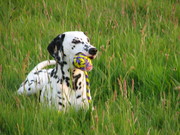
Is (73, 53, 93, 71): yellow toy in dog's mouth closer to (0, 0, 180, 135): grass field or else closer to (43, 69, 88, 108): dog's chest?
(43, 69, 88, 108): dog's chest

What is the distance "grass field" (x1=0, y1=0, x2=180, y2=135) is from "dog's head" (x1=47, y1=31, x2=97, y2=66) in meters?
0.35

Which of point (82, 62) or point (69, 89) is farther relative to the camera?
A: point (69, 89)

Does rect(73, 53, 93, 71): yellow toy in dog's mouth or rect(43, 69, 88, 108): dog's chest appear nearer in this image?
rect(73, 53, 93, 71): yellow toy in dog's mouth

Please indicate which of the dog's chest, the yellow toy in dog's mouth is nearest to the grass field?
the dog's chest

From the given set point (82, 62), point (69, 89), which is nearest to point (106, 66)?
point (69, 89)

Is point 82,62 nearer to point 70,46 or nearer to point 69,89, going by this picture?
point 70,46

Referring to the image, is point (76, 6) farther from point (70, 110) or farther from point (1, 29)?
point (70, 110)

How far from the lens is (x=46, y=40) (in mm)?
5949

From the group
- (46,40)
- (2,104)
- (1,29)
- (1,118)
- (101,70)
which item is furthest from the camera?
(1,29)

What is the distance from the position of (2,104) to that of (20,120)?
Result: 0.56 m

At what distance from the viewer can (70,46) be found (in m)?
3.98

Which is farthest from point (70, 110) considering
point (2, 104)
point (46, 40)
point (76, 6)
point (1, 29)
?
point (76, 6)

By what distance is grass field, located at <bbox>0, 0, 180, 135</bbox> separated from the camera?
11.9 ft

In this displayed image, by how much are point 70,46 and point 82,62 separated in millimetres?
325
